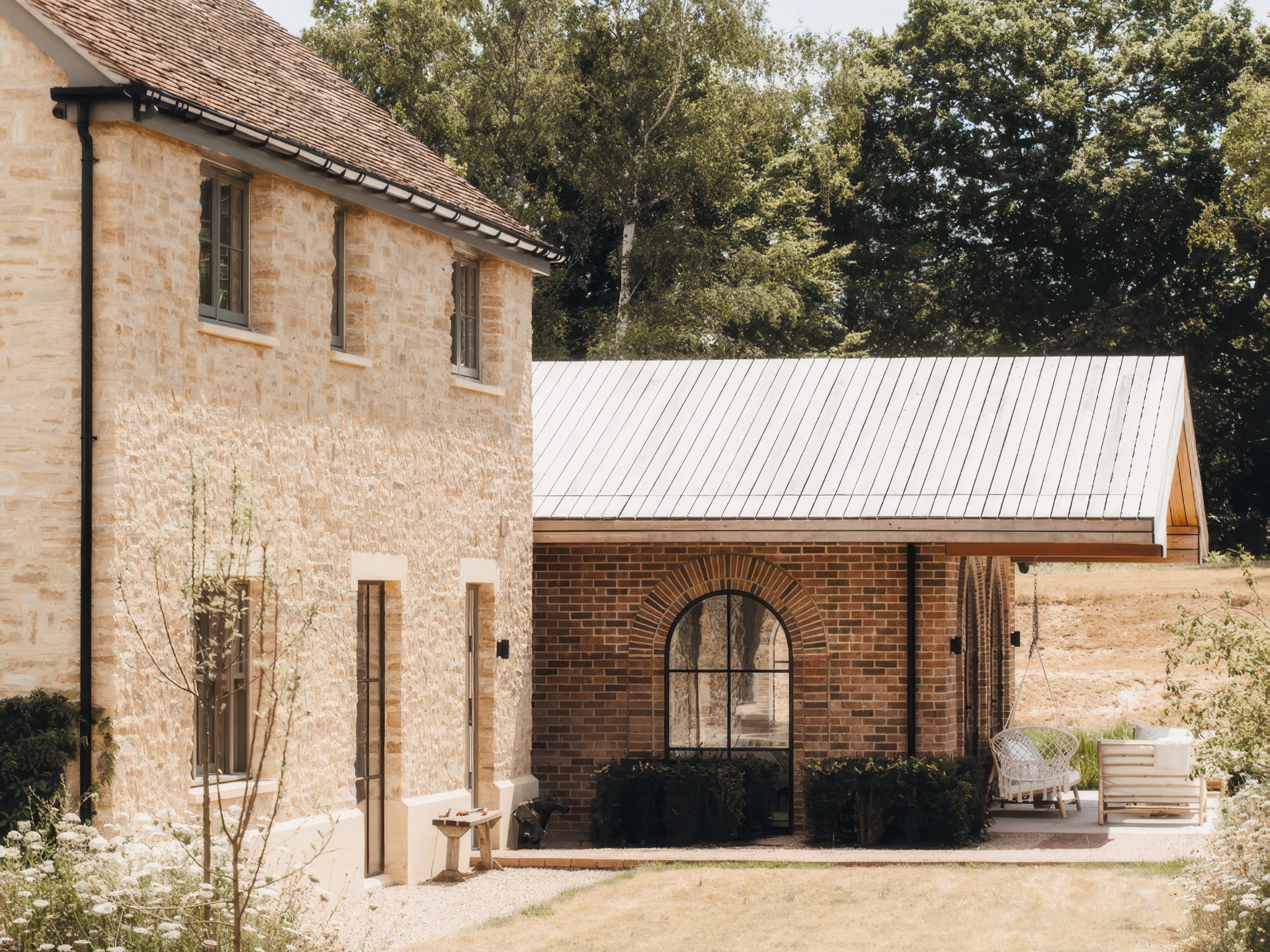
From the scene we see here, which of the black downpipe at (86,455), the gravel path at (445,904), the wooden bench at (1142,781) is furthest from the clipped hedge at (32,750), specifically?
the wooden bench at (1142,781)

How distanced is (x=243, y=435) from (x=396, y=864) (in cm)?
382

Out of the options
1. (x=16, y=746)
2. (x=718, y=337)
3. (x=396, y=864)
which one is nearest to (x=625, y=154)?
(x=718, y=337)

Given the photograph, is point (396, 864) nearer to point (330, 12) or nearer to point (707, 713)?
point (707, 713)

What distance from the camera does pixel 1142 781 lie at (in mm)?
16125

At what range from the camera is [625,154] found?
28562 mm

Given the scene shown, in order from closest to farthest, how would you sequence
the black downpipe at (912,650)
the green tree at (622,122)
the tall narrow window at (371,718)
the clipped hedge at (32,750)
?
the clipped hedge at (32,750) → the tall narrow window at (371,718) → the black downpipe at (912,650) → the green tree at (622,122)

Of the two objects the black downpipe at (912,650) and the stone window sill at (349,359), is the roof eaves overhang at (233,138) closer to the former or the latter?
the stone window sill at (349,359)

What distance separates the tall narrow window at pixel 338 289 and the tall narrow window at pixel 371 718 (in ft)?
6.04

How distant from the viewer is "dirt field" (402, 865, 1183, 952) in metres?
9.88

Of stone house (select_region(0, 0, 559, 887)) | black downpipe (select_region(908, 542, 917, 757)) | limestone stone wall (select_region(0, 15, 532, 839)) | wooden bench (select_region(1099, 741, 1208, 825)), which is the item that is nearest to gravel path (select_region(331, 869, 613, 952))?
stone house (select_region(0, 0, 559, 887))

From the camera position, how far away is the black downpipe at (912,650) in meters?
14.7

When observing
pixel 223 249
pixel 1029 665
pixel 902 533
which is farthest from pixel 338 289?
pixel 1029 665

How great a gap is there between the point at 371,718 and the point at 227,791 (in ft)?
7.48

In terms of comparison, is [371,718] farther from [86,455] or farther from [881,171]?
[881,171]
